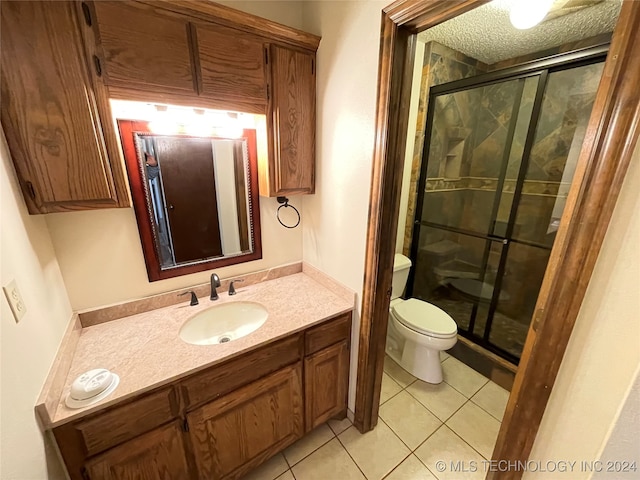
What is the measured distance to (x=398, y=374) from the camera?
200cm

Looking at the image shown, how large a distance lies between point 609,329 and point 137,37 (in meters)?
1.70

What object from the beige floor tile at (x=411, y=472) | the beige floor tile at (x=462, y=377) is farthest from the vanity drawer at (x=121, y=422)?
the beige floor tile at (x=462, y=377)

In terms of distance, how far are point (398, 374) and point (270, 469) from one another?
1075 mm

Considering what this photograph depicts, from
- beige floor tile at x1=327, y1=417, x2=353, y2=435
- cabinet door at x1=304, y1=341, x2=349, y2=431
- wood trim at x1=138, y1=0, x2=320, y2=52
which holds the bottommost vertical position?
beige floor tile at x1=327, y1=417, x2=353, y2=435

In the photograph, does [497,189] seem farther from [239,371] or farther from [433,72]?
[239,371]

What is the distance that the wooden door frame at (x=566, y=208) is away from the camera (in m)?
0.60

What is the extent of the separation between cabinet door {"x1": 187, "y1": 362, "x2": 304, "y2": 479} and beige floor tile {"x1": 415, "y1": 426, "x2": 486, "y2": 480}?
28.9 inches

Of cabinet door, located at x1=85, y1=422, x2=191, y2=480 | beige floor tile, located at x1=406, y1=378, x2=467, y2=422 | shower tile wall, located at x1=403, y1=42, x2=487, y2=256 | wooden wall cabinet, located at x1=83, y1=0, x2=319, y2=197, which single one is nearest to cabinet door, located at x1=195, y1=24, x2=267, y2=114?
wooden wall cabinet, located at x1=83, y1=0, x2=319, y2=197

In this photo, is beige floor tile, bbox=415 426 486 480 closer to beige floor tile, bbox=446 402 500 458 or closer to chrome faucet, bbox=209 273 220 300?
beige floor tile, bbox=446 402 500 458

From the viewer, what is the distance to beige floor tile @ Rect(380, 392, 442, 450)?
1.54 m

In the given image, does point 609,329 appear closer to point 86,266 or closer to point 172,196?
point 172,196

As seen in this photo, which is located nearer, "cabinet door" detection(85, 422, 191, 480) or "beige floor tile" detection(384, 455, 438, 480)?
"cabinet door" detection(85, 422, 191, 480)

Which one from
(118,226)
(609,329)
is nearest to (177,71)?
(118,226)

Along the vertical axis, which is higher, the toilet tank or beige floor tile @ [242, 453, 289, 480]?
the toilet tank
